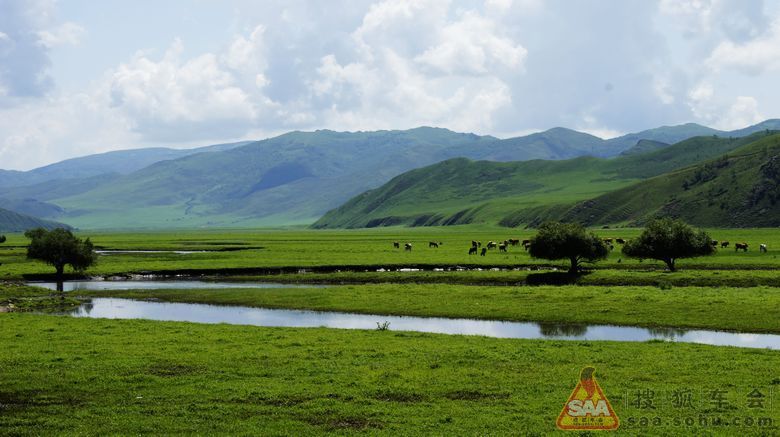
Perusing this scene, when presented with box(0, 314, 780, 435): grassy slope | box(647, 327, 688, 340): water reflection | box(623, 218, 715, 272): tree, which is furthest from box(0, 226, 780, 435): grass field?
box(623, 218, 715, 272): tree

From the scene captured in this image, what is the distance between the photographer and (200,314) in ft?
187

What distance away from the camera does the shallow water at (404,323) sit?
4266cm

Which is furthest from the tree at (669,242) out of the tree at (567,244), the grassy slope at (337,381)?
the grassy slope at (337,381)

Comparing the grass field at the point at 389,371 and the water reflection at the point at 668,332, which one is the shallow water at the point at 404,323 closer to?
the water reflection at the point at 668,332

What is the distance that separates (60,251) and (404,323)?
172 feet

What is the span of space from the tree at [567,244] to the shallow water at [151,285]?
82.8 feet

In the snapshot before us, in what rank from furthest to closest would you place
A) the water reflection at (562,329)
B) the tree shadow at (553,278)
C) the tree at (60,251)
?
the tree at (60,251), the tree shadow at (553,278), the water reflection at (562,329)

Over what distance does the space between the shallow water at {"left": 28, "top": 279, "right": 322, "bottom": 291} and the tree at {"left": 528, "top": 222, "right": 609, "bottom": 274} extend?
2522 cm

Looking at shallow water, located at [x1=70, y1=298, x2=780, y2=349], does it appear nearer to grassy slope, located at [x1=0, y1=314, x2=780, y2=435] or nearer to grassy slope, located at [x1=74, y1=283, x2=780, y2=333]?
grassy slope, located at [x1=74, y1=283, x2=780, y2=333]

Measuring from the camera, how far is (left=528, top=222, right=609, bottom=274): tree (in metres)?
74.1

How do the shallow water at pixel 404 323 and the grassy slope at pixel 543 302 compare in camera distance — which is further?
the grassy slope at pixel 543 302

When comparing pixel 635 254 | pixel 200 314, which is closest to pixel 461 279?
pixel 635 254

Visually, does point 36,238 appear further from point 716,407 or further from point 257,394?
point 716,407

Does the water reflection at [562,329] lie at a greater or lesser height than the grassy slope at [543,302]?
lesser
